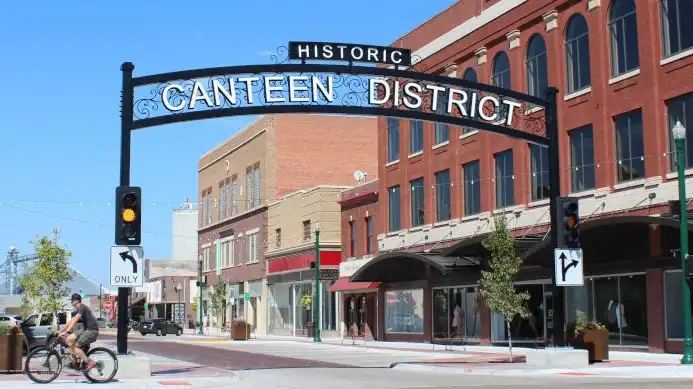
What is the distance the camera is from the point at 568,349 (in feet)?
79.3

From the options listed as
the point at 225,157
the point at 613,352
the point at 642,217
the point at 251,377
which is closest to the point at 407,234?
the point at 613,352

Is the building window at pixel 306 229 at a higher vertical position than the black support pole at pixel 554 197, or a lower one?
higher

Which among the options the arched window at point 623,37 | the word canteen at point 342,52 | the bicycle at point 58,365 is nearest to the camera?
the bicycle at point 58,365

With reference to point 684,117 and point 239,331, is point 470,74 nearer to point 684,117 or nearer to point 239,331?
point 684,117

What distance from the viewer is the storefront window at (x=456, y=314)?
41403 millimetres

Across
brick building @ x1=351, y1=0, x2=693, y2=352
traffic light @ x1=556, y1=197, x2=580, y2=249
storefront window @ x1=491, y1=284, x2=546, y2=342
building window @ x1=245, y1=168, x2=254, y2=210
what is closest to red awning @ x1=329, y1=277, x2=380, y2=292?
brick building @ x1=351, y1=0, x2=693, y2=352

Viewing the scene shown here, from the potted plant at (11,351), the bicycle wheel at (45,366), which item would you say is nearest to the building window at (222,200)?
the potted plant at (11,351)

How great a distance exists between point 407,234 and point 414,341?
17.0 feet

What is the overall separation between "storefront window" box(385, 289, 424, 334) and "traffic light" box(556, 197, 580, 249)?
2258 centimetres

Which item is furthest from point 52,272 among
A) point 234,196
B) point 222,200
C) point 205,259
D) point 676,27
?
point 205,259

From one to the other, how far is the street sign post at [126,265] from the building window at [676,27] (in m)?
18.0

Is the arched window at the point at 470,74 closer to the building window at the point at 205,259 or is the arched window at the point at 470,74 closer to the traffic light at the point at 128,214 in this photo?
the traffic light at the point at 128,214

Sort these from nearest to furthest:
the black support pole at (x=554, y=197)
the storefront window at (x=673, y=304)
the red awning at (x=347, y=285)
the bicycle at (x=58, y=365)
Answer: the bicycle at (x=58, y=365)
the black support pole at (x=554, y=197)
the storefront window at (x=673, y=304)
the red awning at (x=347, y=285)

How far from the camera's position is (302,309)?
63500mm
